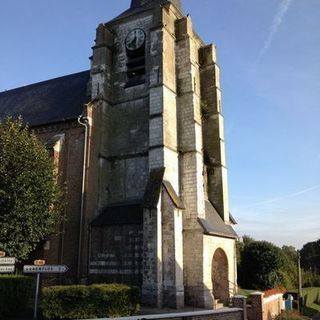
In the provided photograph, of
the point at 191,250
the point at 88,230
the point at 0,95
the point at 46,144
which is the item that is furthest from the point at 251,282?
the point at 0,95

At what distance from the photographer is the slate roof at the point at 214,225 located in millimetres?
19922

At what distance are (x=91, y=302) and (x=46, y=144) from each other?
34.4ft

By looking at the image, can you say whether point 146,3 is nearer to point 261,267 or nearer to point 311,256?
point 261,267

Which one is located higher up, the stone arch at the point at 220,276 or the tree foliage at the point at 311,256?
the tree foliage at the point at 311,256

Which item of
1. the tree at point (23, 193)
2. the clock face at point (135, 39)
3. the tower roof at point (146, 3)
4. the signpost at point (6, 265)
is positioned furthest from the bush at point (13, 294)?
the tower roof at point (146, 3)

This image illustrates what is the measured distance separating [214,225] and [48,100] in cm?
1328

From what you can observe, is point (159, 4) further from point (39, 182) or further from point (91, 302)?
point (91, 302)

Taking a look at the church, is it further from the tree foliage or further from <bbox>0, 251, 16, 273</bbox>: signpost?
the tree foliage

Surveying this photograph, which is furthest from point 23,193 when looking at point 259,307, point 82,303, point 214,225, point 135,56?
point 259,307

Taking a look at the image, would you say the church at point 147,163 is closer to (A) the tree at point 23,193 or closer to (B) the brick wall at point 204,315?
(A) the tree at point 23,193

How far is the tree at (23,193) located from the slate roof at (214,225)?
7143mm

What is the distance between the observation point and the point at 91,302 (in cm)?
1361

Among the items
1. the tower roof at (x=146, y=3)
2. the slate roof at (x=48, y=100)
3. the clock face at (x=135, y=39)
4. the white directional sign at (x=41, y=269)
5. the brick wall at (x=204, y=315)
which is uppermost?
the tower roof at (x=146, y=3)

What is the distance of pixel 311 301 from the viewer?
116 ft
